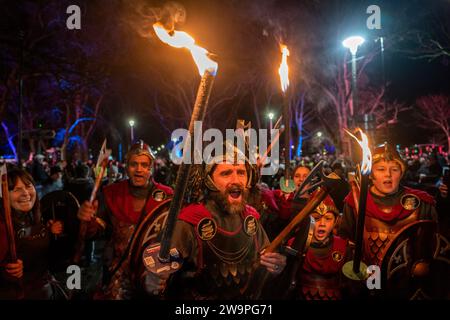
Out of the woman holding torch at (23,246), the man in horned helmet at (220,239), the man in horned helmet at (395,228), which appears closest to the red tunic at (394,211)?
the man in horned helmet at (395,228)

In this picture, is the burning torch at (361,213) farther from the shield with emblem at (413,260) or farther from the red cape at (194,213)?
the red cape at (194,213)

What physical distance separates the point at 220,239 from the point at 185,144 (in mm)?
1242

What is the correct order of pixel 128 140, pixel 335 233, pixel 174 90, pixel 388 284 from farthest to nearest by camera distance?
pixel 128 140 < pixel 174 90 < pixel 335 233 < pixel 388 284

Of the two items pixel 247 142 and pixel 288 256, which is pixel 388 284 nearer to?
pixel 288 256

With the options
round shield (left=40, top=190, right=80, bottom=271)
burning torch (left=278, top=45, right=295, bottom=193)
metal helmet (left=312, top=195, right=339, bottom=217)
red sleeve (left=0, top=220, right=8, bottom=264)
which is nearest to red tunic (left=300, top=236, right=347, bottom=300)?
metal helmet (left=312, top=195, right=339, bottom=217)

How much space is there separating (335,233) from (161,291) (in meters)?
1.98

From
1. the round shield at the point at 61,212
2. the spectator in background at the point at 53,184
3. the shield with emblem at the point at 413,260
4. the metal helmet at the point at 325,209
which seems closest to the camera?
the shield with emblem at the point at 413,260

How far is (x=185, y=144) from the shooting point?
2.41m

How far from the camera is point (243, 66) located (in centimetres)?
2288

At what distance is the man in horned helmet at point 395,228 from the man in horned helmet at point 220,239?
3.92 ft

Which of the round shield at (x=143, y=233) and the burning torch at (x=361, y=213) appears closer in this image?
the burning torch at (x=361, y=213)

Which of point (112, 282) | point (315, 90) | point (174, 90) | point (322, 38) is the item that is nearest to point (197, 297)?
point (112, 282)

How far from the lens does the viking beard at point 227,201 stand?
335 cm

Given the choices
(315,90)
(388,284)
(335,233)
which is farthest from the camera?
(315,90)
